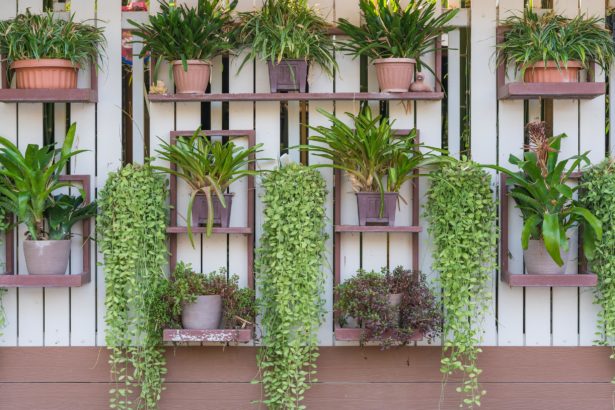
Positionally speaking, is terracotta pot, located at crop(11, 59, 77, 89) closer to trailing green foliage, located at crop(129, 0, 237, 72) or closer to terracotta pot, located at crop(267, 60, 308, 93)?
trailing green foliage, located at crop(129, 0, 237, 72)

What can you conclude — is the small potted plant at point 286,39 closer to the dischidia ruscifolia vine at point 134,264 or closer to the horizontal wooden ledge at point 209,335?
the dischidia ruscifolia vine at point 134,264

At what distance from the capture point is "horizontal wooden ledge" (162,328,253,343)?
14.1 feet

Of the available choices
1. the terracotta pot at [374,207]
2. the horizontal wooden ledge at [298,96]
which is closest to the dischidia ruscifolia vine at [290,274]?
the terracotta pot at [374,207]

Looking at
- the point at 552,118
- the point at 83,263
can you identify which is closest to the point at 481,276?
the point at 552,118

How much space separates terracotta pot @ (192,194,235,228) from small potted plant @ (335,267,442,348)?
0.72 meters

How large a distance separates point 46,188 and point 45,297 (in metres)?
0.67

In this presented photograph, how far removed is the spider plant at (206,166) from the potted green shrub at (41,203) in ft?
1.72

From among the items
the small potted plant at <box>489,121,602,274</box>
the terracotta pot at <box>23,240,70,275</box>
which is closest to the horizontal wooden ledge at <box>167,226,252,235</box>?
the terracotta pot at <box>23,240,70,275</box>

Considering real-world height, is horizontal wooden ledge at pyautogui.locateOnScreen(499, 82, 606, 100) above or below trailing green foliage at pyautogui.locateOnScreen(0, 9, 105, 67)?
below

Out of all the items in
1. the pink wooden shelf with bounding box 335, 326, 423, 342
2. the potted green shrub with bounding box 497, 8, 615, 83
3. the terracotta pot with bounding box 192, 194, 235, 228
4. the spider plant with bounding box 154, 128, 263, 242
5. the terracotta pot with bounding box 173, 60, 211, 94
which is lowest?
the pink wooden shelf with bounding box 335, 326, 423, 342

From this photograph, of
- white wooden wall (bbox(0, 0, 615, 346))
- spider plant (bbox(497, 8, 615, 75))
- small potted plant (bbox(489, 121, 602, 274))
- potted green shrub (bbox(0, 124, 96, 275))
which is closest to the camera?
small potted plant (bbox(489, 121, 602, 274))

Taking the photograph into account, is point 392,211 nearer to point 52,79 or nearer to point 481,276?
point 481,276

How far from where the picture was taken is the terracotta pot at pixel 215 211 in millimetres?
4422

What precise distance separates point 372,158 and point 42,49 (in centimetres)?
186
